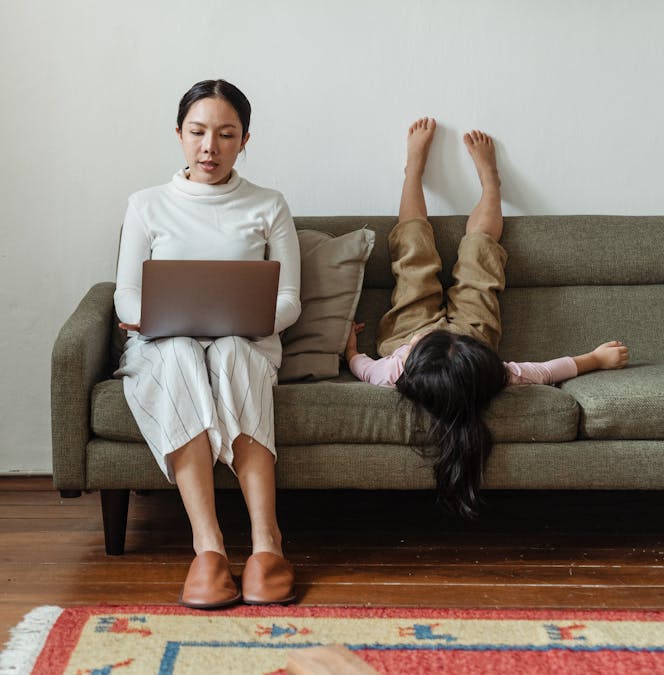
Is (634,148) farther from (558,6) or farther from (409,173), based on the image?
(409,173)

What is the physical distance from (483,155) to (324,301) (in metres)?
0.72

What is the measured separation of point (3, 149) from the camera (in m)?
2.83

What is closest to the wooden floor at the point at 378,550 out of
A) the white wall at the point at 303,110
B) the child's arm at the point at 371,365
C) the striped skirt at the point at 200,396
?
the striped skirt at the point at 200,396

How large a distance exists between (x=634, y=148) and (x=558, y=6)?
1.62 ft

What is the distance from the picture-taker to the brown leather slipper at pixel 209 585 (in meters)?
1.89

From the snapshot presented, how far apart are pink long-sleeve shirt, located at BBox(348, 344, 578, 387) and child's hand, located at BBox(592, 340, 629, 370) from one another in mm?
95

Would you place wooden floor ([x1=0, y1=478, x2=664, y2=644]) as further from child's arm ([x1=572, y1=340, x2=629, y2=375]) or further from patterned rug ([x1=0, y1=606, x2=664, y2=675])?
child's arm ([x1=572, y1=340, x2=629, y2=375])

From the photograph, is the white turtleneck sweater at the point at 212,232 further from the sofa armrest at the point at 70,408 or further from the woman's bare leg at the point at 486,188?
the woman's bare leg at the point at 486,188

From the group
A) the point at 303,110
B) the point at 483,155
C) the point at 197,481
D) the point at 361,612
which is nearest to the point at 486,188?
the point at 483,155

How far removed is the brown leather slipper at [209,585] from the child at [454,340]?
1.74ft

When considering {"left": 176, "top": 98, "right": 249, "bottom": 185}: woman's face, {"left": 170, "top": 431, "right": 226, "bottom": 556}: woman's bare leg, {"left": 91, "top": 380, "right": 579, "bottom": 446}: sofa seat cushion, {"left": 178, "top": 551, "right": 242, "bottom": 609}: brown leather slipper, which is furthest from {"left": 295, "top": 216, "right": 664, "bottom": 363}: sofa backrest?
{"left": 178, "top": 551, "right": 242, "bottom": 609}: brown leather slipper

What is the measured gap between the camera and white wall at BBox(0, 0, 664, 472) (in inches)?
111

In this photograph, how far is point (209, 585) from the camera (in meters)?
1.90

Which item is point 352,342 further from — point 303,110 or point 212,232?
point 303,110
